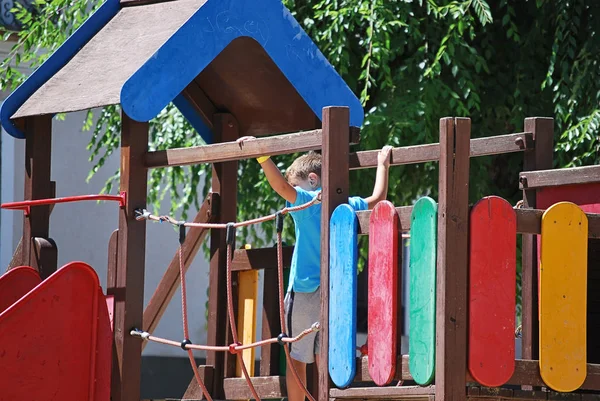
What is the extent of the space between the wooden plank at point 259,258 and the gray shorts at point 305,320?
790 mm

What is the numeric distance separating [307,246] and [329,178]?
70 cm

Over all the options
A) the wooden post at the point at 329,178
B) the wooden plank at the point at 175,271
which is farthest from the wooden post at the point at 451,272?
the wooden plank at the point at 175,271

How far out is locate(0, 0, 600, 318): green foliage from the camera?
759 centimetres

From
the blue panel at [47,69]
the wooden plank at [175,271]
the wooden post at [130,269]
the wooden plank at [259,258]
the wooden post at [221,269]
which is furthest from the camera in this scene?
the wooden plank at [175,271]

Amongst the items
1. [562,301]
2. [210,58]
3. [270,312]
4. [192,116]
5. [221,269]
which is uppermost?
[210,58]

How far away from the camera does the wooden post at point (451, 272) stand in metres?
3.68

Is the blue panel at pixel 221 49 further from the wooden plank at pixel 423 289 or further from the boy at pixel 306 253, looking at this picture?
the wooden plank at pixel 423 289

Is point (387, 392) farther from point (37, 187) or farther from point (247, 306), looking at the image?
point (37, 187)

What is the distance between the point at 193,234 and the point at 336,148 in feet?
6.33

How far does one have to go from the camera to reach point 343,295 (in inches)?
161

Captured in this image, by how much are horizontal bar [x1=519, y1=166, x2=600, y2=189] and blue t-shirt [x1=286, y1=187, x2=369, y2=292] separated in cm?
68

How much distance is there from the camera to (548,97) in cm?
798

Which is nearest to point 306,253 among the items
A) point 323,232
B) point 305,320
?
point 305,320

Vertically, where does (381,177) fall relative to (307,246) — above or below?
above
